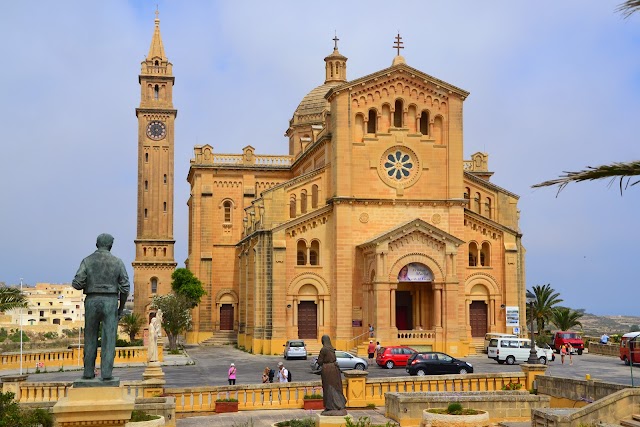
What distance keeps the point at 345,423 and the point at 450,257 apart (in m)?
33.9

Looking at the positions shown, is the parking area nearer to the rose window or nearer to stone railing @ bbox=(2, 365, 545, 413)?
stone railing @ bbox=(2, 365, 545, 413)

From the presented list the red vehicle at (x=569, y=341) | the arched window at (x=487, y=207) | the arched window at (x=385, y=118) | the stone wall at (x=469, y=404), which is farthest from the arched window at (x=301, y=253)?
the stone wall at (x=469, y=404)

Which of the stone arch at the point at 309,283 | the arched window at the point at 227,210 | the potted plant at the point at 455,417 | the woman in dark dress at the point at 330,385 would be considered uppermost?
the arched window at the point at 227,210

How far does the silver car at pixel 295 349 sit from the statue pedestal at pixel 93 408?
36.9 metres

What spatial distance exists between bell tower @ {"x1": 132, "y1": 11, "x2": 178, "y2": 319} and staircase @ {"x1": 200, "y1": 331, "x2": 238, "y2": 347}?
38.3 ft

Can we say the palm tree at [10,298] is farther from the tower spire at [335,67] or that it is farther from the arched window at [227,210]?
the tower spire at [335,67]

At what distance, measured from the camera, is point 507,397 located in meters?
23.0

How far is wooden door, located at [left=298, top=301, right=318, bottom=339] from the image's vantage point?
52156 mm

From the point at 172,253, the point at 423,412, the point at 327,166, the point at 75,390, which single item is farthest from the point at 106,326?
the point at 172,253

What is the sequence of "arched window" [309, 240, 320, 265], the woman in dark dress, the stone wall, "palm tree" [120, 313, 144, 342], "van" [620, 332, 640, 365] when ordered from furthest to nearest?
"palm tree" [120, 313, 144, 342]
"arched window" [309, 240, 320, 265]
"van" [620, 332, 640, 365]
the stone wall
the woman in dark dress

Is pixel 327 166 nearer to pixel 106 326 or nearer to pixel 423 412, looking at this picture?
pixel 423 412

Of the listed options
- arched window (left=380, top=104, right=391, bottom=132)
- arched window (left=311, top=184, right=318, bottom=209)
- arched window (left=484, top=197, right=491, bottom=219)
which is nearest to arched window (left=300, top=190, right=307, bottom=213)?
arched window (left=311, top=184, right=318, bottom=209)

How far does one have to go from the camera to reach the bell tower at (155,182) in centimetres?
7669

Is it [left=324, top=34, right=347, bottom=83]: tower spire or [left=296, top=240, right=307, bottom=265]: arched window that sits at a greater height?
[left=324, top=34, right=347, bottom=83]: tower spire
